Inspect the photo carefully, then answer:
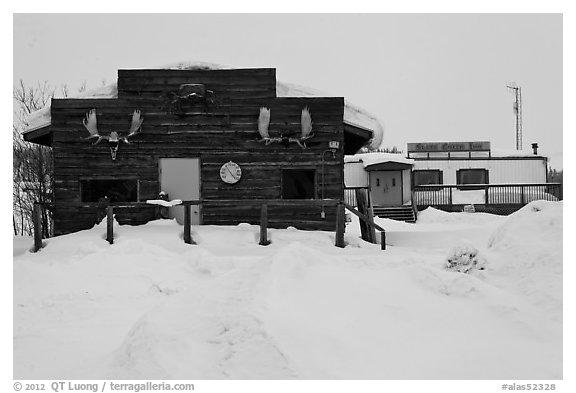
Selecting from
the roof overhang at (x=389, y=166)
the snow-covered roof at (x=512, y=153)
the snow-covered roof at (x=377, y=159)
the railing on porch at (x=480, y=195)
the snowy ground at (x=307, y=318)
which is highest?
the snow-covered roof at (x=512, y=153)

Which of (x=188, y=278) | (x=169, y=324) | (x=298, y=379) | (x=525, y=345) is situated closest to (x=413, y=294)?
(x=525, y=345)

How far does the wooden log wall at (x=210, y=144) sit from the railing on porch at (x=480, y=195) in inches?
562

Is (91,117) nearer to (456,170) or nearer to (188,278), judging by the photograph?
(188,278)

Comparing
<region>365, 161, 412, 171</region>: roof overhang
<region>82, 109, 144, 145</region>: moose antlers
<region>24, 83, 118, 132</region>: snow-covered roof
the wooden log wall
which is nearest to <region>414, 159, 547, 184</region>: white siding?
<region>365, 161, 412, 171</region>: roof overhang

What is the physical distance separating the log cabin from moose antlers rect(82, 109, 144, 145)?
37 millimetres

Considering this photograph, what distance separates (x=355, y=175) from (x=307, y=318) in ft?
78.0

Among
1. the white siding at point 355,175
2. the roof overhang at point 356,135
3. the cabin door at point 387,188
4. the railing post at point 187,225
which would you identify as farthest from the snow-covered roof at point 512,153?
the railing post at point 187,225

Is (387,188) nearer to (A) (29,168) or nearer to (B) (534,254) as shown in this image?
(A) (29,168)

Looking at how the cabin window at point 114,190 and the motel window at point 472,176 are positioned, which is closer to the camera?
the cabin window at point 114,190

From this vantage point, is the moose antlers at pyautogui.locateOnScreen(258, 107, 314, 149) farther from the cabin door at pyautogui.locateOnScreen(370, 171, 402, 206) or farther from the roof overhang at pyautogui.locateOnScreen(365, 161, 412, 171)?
the cabin door at pyautogui.locateOnScreen(370, 171, 402, 206)

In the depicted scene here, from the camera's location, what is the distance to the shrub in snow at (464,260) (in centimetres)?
708

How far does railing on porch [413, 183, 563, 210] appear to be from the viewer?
25.6 meters

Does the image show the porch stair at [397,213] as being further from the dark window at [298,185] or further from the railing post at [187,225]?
the railing post at [187,225]

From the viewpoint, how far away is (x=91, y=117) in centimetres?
1322
